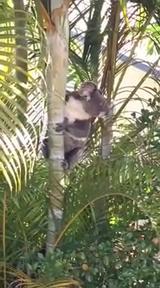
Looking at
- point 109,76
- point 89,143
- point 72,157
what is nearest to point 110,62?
point 109,76

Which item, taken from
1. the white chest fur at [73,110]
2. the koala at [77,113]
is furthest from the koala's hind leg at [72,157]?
the white chest fur at [73,110]

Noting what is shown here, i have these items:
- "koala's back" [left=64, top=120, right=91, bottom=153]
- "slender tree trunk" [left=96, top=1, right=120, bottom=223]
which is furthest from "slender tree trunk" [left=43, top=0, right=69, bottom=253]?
"slender tree trunk" [left=96, top=1, right=120, bottom=223]

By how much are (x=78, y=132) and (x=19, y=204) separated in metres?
0.36

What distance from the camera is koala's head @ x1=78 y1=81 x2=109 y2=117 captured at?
7.32 ft

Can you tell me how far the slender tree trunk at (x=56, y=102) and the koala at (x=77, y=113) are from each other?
0.22 ft

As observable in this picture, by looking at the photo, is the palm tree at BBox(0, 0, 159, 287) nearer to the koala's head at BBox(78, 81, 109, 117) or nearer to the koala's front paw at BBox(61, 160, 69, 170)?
the koala's front paw at BBox(61, 160, 69, 170)

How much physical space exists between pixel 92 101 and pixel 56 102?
206mm

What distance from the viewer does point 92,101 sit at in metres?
2.22

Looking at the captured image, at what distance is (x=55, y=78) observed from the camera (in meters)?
2.00

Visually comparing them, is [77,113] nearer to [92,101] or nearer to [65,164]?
[92,101]

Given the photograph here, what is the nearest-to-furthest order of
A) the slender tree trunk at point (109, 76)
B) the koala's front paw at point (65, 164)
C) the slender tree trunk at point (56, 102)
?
the slender tree trunk at point (56, 102), the koala's front paw at point (65, 164), the slender tree trunk at point (109, 76)

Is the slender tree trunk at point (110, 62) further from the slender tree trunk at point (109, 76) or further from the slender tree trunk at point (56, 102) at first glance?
the slender tree trunk at point (56, 102)

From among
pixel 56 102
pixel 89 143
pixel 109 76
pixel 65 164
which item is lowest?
pixel 65 164

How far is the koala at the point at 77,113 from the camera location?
2.24m
